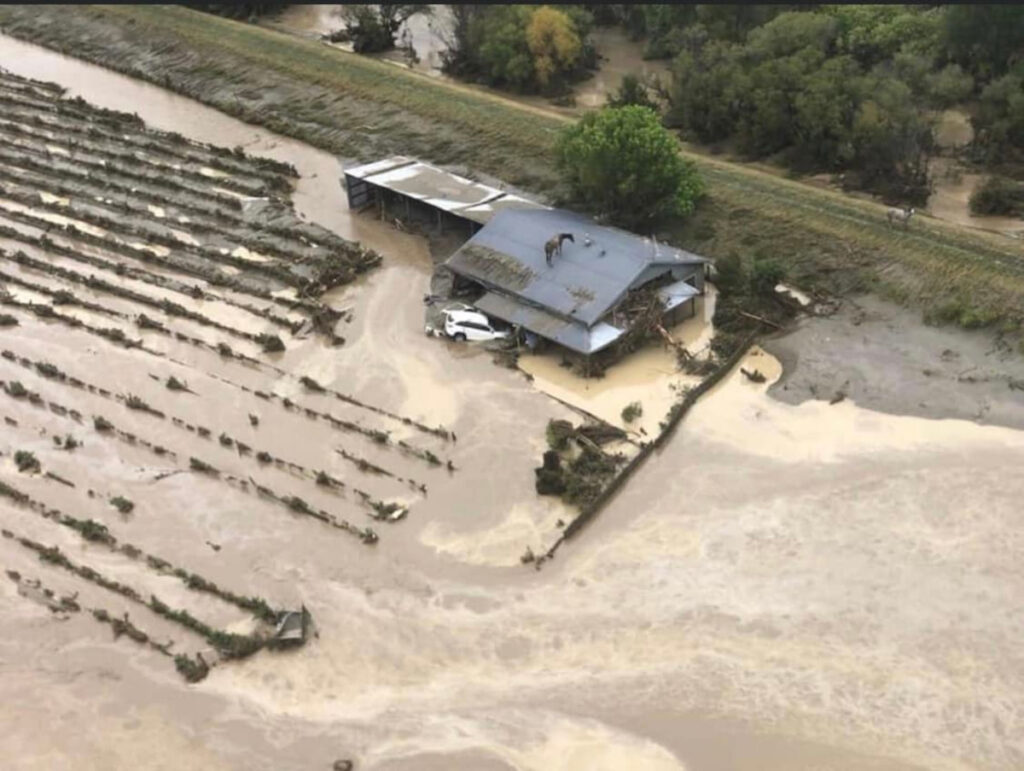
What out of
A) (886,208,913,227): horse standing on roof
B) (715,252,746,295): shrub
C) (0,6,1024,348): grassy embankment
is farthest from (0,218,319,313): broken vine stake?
(886,208,913,227): horse standing on roof

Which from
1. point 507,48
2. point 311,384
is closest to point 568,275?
Answer: point 311,384

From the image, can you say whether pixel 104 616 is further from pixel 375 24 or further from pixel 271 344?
pixel 375 24

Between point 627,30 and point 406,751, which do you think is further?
point 627,30

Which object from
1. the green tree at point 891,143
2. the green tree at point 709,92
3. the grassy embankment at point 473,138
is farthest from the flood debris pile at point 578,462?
the green tree at point 709,92

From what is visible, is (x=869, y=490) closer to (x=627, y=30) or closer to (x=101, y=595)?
(x=101, y=595)

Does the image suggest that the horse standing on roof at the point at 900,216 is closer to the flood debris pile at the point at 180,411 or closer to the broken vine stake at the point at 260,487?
the flood debris pile at the point at 180,411

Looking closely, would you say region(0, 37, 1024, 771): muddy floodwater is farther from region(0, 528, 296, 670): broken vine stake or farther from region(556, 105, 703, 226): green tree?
region(556, 105, 703, 226): green tree

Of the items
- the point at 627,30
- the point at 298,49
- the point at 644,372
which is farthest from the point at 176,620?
the point at 627,30
